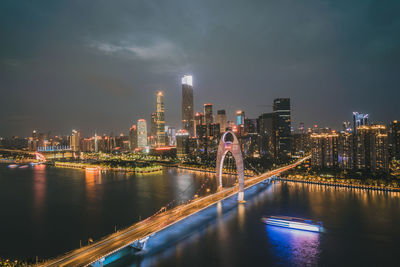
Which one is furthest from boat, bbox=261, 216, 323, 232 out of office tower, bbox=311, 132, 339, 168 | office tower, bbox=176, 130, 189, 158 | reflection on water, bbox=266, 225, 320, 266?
office tower, bbox=176, 130, 189, 158

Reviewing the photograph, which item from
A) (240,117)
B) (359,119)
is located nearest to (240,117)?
(240,117)

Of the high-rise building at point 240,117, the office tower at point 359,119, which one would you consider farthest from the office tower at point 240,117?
the office tower at point 359,119

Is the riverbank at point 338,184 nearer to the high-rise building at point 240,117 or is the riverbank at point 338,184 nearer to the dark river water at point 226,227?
the dark river water at point 226,227

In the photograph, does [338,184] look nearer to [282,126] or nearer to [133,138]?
[282,126]

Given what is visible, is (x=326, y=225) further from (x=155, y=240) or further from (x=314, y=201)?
(x=155, y=240)

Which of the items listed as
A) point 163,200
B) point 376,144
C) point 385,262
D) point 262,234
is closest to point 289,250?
point 262,234

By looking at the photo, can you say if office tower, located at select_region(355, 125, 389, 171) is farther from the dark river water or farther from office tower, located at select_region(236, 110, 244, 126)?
office tower, located at select_region(236, 110, 244, 126)
